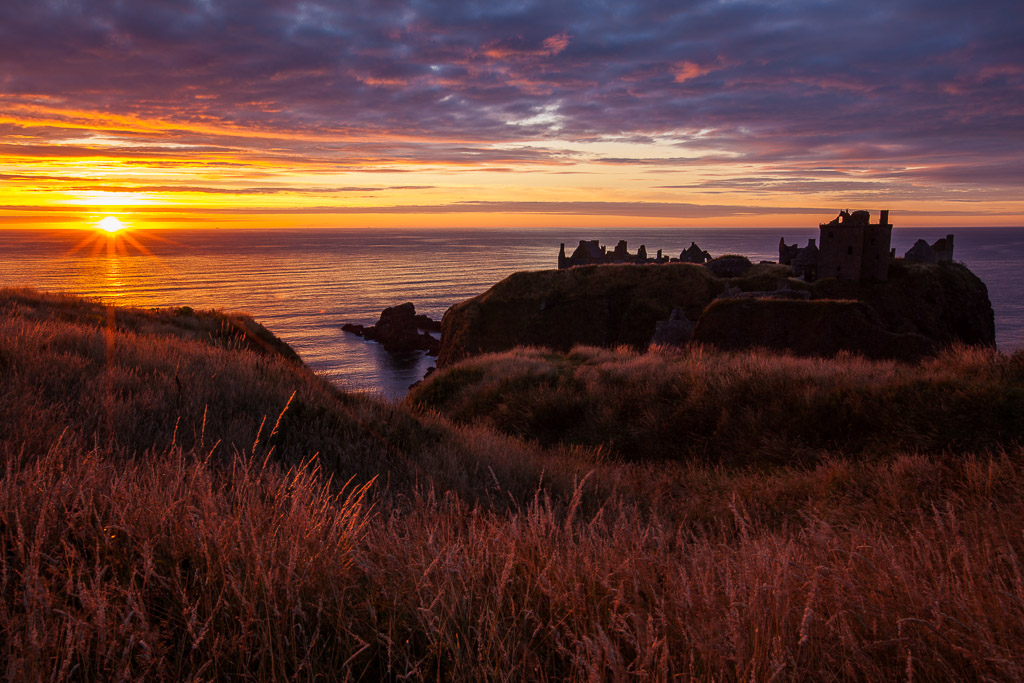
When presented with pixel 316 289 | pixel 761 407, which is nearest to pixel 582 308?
pixel 761 407

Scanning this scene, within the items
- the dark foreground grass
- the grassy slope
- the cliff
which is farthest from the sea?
the grassy slope

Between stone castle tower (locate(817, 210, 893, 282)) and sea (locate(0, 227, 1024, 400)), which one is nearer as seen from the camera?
stone castle tower (locate(817, 210, 893, 282))

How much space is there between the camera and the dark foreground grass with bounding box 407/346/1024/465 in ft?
24.9

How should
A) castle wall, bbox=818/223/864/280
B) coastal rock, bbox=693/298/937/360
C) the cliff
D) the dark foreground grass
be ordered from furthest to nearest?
castle wall, bbox=818/223/864/280, the cliff, coastal rock, bbox=693/298/937/360, the dark foreground grass

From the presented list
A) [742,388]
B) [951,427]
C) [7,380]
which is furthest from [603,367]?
[7,380]

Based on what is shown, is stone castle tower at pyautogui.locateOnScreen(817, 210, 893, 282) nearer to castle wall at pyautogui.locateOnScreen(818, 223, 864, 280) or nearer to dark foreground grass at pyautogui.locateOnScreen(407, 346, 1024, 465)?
castle wall at pyautogui.locateOnScreen(818, 223, 864, 280)

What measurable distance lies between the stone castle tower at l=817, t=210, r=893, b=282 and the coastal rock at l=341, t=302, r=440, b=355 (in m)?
41.1

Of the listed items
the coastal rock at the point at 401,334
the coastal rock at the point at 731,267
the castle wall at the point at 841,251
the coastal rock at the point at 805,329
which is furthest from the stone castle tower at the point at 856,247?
the coastal rock at the point at 401,334

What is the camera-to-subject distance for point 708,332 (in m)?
24.5

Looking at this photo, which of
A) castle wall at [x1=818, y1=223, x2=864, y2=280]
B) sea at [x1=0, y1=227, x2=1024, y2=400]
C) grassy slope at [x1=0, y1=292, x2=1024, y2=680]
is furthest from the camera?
sea at [x1=0, y1=227, x2=1024, y2=400]

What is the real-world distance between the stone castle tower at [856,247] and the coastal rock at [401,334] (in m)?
41.1

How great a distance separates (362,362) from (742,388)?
2124 inches

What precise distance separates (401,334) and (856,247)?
150 feet

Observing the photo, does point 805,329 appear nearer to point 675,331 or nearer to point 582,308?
point 675,331
